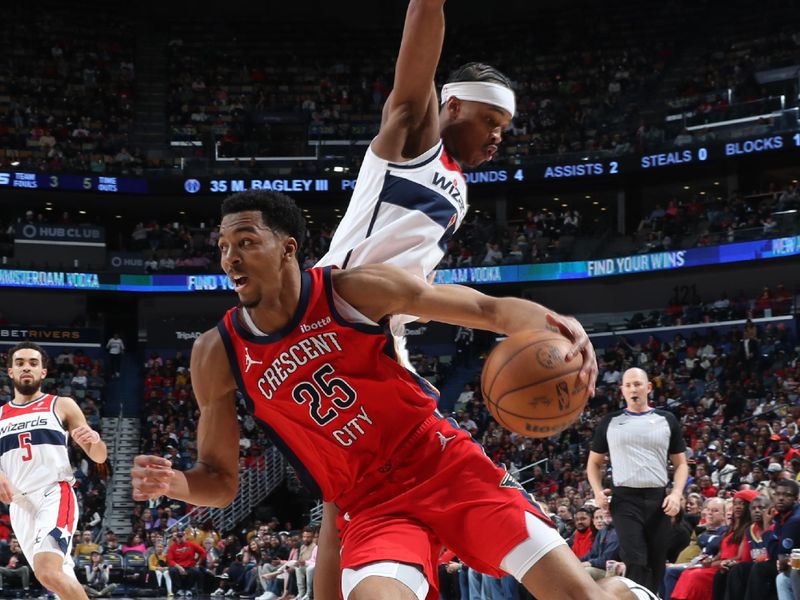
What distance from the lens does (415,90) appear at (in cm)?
415

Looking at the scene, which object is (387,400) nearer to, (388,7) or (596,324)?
(596,324)

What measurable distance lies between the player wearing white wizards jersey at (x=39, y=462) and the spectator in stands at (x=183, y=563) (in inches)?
361

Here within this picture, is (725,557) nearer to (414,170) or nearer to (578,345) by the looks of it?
(414,170)

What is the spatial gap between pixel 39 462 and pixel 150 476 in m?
4.60

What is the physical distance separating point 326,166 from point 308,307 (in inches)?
993

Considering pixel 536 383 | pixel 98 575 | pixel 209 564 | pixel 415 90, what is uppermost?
pixel 415 90

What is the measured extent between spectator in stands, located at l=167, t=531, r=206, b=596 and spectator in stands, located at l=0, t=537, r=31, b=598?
2.11m

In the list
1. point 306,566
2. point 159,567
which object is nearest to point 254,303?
Answer: point 306,566

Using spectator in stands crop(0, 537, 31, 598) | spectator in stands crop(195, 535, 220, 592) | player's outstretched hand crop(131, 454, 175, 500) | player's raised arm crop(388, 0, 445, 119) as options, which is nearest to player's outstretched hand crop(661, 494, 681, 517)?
player's raised arm crop(388, 0, 445, 119)

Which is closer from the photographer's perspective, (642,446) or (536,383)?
(536,383)

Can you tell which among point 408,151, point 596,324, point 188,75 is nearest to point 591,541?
point 408,151

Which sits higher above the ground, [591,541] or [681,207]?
[681,207]

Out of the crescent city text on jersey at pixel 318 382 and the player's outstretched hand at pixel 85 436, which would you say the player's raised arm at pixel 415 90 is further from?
the player's outstretched hand at pixel 85 436

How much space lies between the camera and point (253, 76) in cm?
3284
